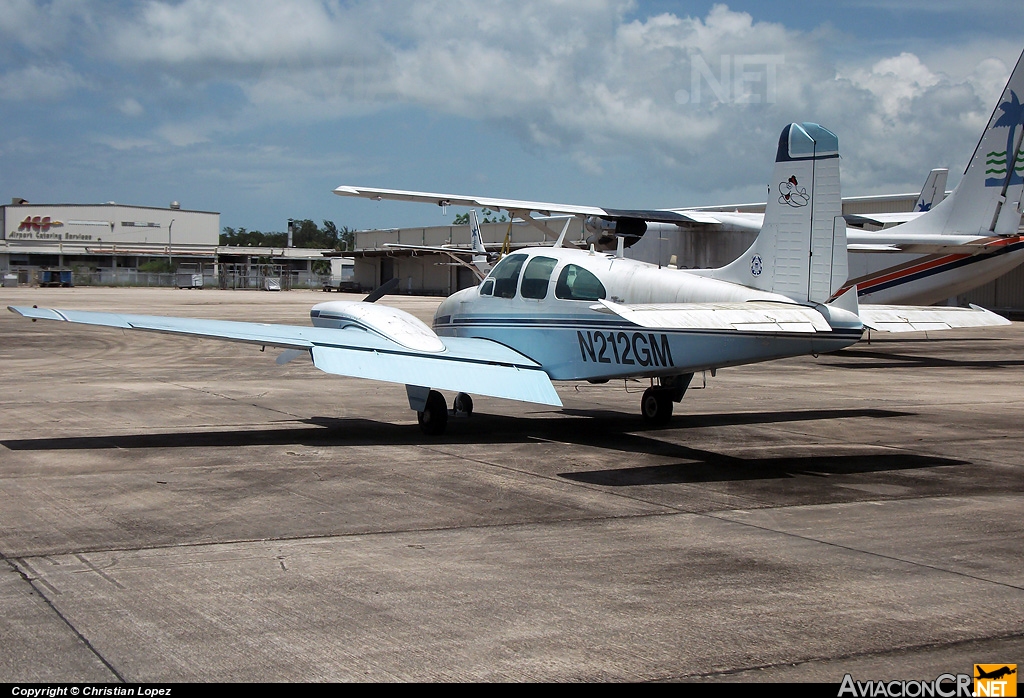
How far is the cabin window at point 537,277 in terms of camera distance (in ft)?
40.7

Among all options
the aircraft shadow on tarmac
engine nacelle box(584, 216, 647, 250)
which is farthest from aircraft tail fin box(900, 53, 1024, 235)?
the aircraft shadow on tarmac

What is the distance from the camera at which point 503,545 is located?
22.8 feet

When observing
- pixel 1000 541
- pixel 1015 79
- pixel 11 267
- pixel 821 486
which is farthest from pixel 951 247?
pixel 11 267

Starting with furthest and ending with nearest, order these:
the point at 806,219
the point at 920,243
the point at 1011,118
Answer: the point at 920,243 < the point at 1011,118 < the point at 806,219

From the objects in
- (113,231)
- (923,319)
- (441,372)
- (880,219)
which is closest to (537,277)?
(441,372)

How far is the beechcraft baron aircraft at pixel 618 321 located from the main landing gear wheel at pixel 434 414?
15 millimetres

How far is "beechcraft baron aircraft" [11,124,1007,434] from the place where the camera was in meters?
10.1

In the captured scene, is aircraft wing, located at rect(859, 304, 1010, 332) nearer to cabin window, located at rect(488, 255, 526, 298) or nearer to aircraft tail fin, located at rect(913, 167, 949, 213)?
cabin window, located at rect(488, 255, 526, 298)

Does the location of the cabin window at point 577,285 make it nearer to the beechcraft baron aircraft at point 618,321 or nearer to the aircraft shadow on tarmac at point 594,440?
the beechcraft baron aircraft at point 618,321

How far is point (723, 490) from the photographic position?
9.02 meters

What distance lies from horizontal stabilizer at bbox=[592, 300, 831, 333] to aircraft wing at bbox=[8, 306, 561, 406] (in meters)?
1.69

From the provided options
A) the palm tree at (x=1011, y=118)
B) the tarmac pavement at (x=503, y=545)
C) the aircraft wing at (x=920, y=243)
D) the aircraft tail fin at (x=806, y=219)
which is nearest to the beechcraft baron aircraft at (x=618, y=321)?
the aircraft tail fin at (x=806, y=219)

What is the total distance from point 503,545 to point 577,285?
5.62 m

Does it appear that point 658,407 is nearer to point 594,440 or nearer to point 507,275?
point 594,440
